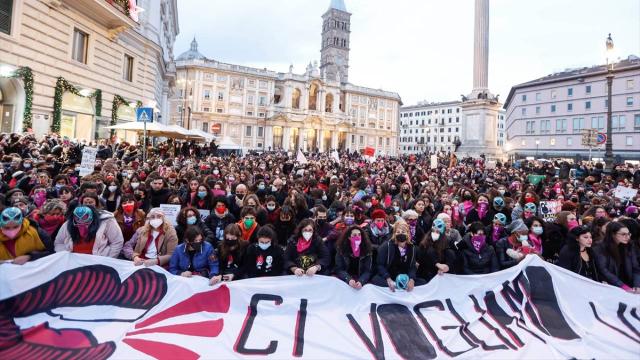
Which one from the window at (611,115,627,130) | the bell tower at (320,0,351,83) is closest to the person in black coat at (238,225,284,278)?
the window at (611,115,627,130)

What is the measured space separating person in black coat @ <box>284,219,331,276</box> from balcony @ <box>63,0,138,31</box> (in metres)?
18.8

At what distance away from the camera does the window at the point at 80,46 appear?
61.7 feet

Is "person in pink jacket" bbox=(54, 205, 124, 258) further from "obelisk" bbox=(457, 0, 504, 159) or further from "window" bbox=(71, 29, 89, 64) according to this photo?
"obelisk" bbox=(457, 0, 504, 159)

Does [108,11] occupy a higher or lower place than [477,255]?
higher

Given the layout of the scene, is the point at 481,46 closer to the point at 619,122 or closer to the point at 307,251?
the point at 619,122

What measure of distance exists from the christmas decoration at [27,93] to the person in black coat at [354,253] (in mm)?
16235

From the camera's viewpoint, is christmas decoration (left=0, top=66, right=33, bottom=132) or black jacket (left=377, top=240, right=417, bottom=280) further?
christmas decoration (left=0, top=66, right=33, bottom=132)

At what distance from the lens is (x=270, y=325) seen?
14.6 feet

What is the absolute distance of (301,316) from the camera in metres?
4.67

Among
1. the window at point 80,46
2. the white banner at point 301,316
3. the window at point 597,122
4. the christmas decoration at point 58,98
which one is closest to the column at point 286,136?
the window at point 597,122

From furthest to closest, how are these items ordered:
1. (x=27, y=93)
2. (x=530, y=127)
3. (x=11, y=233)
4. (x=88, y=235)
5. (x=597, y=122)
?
(x=530, y=127), (x=597, y=122), (x=27, y=93), (x=88, y=235), (x=11, y=233)

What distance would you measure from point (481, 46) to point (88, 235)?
35.8m

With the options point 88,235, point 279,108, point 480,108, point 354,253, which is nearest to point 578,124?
point 480,108

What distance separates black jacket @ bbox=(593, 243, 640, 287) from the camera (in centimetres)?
541
